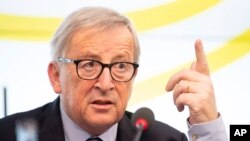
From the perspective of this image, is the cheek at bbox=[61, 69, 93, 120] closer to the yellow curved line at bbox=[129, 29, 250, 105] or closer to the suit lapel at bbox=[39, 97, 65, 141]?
the suit lapel at bbox=[39, 97, 65, 141]

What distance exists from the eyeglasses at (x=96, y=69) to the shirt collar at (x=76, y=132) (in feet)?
0.71

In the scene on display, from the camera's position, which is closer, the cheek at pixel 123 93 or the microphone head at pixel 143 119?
the microphone head at pixel 143 119

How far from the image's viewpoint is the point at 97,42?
1.30 meters

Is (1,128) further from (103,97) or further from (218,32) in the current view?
(218,32)

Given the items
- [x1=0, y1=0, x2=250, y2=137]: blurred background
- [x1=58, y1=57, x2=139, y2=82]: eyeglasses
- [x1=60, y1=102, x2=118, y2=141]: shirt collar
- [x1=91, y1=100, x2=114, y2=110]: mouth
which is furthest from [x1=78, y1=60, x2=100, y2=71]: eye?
[x1=0, y1=0, x2=250, y2=137]: blurred background

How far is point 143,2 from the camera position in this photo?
6.99ft

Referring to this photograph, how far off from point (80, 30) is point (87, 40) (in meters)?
0.04

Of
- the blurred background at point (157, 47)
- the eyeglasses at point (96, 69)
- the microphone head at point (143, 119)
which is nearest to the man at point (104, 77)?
the eyeglasses at point (96, 69)

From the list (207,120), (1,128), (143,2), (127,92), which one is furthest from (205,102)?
(143,2)

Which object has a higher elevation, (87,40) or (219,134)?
(87,40)

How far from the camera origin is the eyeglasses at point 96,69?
4.22 ft

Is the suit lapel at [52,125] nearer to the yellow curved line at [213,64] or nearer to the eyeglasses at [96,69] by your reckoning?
the eyeglasses at [96,69]

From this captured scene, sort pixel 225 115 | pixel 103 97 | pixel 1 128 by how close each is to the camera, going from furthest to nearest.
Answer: pixel 225 115, pixel 1 128, pixel 103 97

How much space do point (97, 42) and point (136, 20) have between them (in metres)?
0.81
